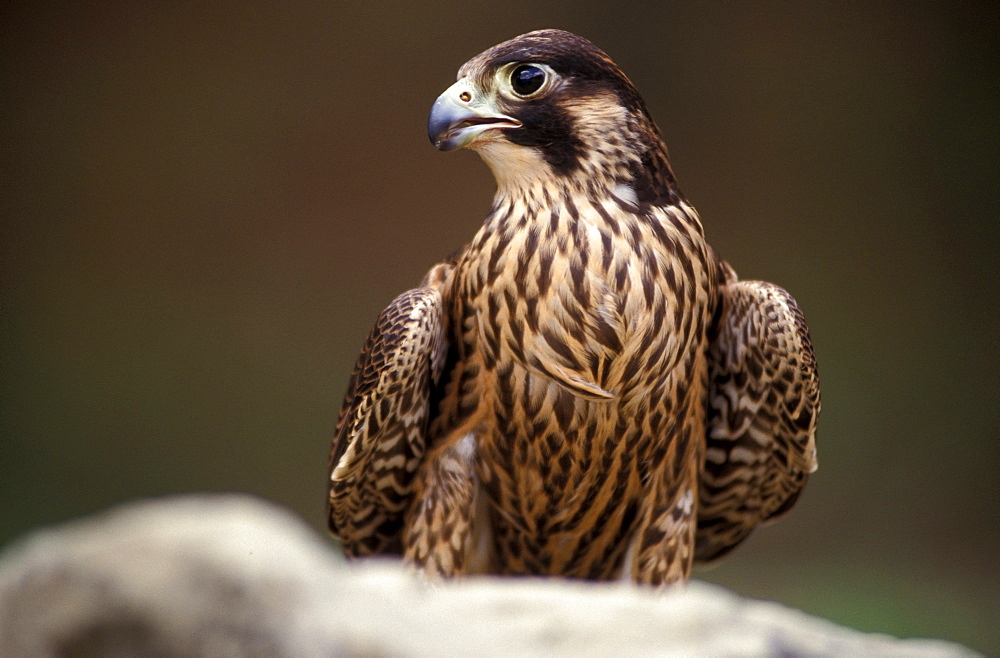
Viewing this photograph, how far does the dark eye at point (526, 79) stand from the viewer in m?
1.91

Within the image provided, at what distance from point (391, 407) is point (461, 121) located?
25.7 inches

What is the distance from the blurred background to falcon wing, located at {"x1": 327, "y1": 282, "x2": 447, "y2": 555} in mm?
2288

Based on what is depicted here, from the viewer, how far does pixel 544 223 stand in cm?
192

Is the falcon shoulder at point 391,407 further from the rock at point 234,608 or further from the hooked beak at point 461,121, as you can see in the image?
the rock at point 234,608

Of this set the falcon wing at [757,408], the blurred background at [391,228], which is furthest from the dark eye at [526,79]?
the blurred background at [391,228]

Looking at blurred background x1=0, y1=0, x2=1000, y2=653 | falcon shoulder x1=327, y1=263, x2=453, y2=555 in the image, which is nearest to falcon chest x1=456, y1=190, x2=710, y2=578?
falcon shoulder x1=327, y1=263, x2=453, y2=555

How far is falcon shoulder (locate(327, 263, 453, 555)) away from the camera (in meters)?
2.09

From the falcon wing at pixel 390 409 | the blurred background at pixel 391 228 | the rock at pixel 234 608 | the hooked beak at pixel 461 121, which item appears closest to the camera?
the rock at pixel 234 608

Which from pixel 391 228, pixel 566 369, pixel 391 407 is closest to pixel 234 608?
pixel 566 369

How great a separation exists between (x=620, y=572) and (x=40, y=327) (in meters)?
3.53

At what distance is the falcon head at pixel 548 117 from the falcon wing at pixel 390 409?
39 cm

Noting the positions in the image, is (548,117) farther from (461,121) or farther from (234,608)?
(234,608)

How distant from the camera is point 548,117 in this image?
6.25 feet

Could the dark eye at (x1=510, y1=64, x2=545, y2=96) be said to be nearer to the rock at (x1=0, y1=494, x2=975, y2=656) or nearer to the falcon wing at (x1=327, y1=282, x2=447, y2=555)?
the falcon wing at (x1=327, y1=282, x2=447, y2=555)
